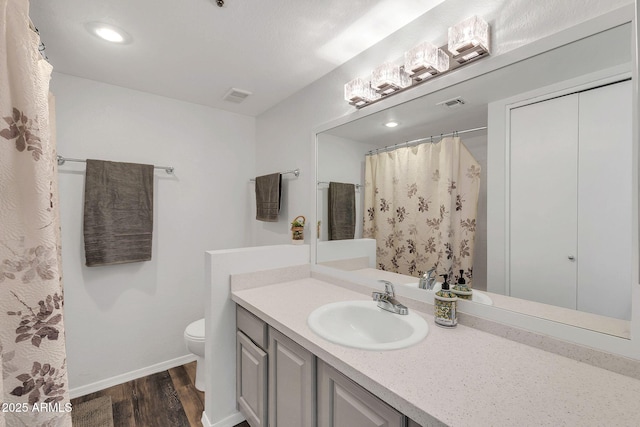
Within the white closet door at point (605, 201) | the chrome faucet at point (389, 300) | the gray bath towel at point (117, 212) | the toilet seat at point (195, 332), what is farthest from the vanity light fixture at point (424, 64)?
the toilet seat at point (195, 332)

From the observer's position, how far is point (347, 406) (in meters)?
0.94

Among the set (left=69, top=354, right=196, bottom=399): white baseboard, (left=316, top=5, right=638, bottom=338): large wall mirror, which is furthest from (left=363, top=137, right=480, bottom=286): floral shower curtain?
(left=69, top=354, right=196, bottom=399): white baseboard

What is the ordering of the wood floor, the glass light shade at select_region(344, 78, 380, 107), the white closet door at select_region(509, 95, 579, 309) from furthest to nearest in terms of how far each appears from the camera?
the wood floor < the glass light shade at select_region(344, 78, 380, 107) < the white closet door at select_region(509, 95, 579, 309)

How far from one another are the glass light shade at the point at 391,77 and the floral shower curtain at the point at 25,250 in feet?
4.33

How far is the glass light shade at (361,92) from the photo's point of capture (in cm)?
161

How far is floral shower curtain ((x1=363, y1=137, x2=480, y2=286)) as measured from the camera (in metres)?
1.26

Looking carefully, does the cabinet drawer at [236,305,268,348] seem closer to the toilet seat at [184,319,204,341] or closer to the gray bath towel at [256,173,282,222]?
the toilet seat at [184,319,204,341]

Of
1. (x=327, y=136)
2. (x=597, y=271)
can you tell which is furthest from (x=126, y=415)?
(x=597, y=271)

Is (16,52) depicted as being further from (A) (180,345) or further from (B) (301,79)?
(A) (180,345)

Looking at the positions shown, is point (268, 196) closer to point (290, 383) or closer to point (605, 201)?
point (290, 383)

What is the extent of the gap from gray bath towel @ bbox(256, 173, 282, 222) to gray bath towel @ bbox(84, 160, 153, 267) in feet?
2.78

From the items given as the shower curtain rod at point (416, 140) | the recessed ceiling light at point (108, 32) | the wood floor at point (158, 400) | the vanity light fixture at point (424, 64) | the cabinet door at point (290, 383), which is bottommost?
the wood floor at point (158, 400)

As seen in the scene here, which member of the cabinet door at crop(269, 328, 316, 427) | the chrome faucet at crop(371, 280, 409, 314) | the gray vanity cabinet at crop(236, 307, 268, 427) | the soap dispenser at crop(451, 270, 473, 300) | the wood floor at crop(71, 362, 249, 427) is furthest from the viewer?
the wood floor at crop(71, 362, 249, 427)

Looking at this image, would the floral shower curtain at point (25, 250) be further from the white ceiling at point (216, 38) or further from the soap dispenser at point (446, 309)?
the soap dispenser at point (446, 309)
